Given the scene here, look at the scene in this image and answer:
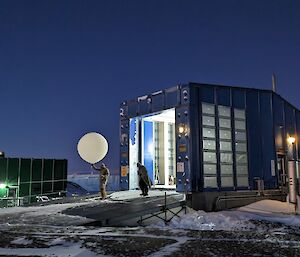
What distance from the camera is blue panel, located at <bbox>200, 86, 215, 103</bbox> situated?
52.2 feet

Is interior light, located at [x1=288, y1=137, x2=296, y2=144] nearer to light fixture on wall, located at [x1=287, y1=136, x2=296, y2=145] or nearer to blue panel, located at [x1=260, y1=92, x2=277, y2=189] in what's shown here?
light fixture on wall, located at [x1=287, y1=136, x2=296, y2=145]

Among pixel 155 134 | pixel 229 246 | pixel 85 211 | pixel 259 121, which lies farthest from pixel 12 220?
pixel 259 121

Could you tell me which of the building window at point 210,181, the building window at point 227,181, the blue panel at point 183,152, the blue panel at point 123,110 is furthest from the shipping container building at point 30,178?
the building window at point 227,181

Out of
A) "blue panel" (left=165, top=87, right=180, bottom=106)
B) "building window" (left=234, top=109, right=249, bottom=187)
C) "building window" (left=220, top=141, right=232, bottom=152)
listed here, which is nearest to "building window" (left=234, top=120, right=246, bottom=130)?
"building window" (left=234, top=109, right=249, bottom=187)

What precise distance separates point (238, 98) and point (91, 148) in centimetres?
795

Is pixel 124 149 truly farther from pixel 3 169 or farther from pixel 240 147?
pixel 3 169

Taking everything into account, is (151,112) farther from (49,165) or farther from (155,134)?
(49,165)

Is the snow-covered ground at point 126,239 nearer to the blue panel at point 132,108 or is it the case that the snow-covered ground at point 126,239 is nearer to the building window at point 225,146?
the building window at point 225,146

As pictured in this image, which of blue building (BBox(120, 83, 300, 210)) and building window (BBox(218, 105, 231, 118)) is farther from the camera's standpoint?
building window (BBox(218, 105, 231, 118))

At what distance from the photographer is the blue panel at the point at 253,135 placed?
1694cm

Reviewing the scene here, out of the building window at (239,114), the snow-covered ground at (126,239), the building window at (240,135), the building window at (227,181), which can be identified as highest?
the building window at (239,114)

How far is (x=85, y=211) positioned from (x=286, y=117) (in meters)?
14.1

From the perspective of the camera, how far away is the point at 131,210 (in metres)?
11.4

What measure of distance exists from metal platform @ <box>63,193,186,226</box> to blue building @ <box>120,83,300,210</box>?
1.71 meters
